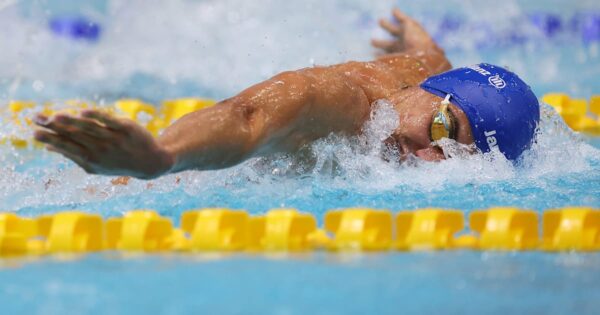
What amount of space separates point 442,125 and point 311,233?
81 cm

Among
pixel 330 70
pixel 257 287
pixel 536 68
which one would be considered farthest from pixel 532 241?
pixel 536 68

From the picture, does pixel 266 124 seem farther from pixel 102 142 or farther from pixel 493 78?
pixel 493 78

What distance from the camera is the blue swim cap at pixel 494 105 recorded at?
2.63 metres

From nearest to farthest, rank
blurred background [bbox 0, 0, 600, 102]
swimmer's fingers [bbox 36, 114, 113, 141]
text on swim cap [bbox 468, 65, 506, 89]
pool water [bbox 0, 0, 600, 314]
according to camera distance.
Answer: pool water [bbox 0, 0, 600, 314]
swimmer's fingers [bbox 36, 114, 113, 141]
text on swim cap [bbox 468, 65, 506, 89]
blurred background [bbox 0, 0, 600, 102]

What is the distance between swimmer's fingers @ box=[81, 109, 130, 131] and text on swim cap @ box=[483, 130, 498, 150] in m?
1.26

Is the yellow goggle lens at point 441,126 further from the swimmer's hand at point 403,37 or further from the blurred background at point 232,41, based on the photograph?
the blurred background at point 232,41

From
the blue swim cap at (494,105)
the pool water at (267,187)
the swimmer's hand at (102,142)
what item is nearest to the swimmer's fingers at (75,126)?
the swimmer's hand at (102,142)

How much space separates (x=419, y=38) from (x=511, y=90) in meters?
1.23

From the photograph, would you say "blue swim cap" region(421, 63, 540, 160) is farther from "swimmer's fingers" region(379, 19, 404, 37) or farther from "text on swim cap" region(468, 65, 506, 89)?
"swimmer's fingers" region(379, 19, 404, 37)

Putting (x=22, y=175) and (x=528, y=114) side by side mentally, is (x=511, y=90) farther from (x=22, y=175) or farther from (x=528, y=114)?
(x=22, y=175)

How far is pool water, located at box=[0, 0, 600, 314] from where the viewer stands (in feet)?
4.99

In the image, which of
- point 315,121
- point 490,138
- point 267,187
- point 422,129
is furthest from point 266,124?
point 490,138

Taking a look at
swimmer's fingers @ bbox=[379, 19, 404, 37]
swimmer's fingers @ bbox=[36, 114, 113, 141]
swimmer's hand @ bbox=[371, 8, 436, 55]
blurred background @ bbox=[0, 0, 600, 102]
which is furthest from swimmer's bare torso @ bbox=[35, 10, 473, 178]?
blurred background @ bbox=[0, 0, 600, 102]

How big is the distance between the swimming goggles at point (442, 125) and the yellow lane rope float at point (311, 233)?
66 centimetres
